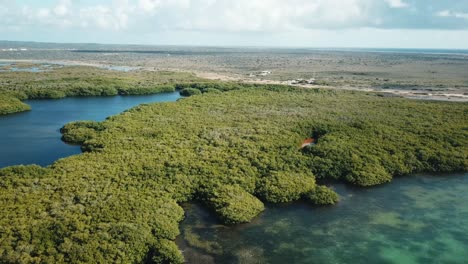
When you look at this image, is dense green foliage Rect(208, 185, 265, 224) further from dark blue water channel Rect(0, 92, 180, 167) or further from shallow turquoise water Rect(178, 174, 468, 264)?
dark blue water channel Rect(0, 92, 180, 167)

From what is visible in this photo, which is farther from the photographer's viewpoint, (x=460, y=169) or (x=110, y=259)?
(x=460, y=169)

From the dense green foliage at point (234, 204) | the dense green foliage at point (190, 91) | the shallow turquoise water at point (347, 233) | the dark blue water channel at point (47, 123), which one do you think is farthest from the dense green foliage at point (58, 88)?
the shallow turquoise water at point (347, 233)

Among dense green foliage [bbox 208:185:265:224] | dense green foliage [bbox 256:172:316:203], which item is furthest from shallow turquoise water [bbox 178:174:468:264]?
dense green foliage [bbox 256:172:316:203]

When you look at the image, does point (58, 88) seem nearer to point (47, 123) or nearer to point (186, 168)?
point (47, 123)

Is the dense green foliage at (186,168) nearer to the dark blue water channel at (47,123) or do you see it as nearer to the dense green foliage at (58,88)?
the dark blue water channel at (47,123)

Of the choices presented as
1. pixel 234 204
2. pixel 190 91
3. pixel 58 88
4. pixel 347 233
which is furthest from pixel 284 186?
pixel 58 88

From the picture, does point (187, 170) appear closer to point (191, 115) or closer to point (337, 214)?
point (337, 214)

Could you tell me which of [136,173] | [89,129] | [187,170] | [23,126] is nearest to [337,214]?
[187,170]

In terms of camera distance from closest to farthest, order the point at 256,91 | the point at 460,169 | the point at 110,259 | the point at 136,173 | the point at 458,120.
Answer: the point at 110,259 → the point at 136,173 → the point at 460,169 → the point at 458,120 → the point at 256,91
